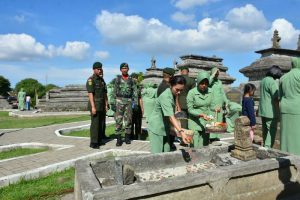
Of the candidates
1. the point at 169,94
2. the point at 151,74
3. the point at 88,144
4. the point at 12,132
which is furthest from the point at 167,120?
the point at 151,74

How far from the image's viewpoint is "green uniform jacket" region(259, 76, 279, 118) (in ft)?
22.7

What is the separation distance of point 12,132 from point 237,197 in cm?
1084

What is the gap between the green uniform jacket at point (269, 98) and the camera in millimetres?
6914

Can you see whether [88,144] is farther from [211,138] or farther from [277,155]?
[277,155]

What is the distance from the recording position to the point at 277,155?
16.9ft

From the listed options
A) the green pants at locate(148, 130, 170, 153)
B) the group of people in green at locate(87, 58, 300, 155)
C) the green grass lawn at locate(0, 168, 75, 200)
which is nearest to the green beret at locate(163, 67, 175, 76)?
the group of people in green at locate(87, 58, 300, 155)

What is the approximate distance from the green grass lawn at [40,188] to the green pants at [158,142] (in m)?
1.59

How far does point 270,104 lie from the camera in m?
7.00

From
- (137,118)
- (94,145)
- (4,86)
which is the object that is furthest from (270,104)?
(4,86)

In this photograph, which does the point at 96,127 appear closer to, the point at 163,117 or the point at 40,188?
the point at 40,188

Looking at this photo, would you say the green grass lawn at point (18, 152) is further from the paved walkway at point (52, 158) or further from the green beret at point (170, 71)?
the green beret at point (170, 71)

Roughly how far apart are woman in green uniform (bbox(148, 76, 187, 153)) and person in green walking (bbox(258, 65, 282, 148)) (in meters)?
2.94

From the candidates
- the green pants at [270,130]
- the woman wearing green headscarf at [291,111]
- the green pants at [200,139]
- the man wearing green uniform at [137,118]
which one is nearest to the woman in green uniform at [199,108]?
the green pants at [200,139]

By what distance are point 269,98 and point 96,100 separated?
426cm
